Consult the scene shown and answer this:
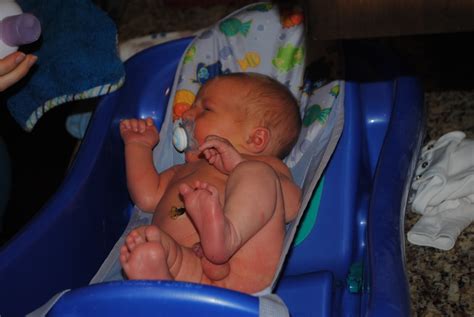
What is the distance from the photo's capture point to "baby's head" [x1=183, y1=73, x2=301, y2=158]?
1.22m

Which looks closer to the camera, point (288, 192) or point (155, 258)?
point (155, 258)

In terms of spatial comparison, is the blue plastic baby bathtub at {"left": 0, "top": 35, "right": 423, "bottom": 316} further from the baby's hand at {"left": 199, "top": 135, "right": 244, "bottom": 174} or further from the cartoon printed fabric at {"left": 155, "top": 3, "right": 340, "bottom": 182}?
the baby's hand at {"left": 199, "top": 135, "right": 244, "bottom": 174}

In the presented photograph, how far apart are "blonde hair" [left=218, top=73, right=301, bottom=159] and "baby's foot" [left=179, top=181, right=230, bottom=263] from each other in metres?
0.27

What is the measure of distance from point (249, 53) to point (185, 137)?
25cm

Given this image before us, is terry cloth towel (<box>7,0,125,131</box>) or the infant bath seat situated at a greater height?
Result: terry cloth towel (<box>7,0,125,131</box>)

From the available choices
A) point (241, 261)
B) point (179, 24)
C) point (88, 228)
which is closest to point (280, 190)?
point (241, 261)

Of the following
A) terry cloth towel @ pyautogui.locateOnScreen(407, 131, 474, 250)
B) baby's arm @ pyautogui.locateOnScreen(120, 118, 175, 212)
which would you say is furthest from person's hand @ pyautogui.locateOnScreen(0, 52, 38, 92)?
terry cloth towel @ pyautogui.locateOnScreen(407, 131, 474, 250)

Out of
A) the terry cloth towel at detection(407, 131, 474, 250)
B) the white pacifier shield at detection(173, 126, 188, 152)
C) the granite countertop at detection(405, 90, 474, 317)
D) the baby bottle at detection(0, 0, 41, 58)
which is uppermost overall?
the baby bottle at detection(0, 0, 41, 58)

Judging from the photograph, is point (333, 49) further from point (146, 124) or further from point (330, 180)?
point (146, 124)

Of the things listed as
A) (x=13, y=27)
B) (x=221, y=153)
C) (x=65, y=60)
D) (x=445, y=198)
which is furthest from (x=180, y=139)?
(x=445, y=198)

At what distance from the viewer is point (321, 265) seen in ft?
4.15

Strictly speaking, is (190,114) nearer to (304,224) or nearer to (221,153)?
(221,153)

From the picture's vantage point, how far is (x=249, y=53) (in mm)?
1415

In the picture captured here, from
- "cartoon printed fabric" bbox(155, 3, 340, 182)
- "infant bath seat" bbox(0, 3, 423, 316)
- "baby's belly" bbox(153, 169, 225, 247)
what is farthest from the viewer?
"cartoon printed fabric" bbox(155, 3, 340, 182)
